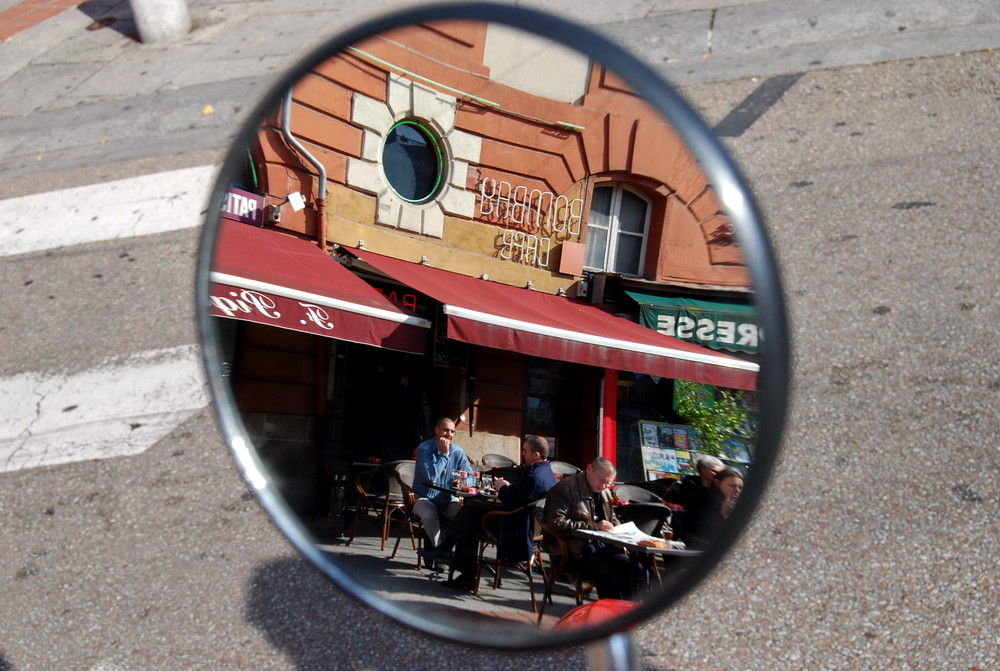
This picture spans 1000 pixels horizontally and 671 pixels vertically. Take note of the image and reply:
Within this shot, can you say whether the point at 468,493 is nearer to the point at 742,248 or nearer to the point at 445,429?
the point at 445,429

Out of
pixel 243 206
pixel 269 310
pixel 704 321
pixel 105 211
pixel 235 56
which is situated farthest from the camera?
pixel 235 56

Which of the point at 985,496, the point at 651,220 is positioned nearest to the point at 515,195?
the point at 651,220

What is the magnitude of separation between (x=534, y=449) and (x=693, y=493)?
0.28 m

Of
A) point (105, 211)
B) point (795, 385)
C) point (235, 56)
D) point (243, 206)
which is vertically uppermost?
point (235, 56)

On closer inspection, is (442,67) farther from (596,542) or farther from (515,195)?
(596,542)

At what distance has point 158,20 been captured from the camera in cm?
1151

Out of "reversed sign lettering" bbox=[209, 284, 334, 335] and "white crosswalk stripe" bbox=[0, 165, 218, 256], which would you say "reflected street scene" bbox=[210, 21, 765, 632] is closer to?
"reversed sign lettering" bbox=[209, 284, 334, 335]

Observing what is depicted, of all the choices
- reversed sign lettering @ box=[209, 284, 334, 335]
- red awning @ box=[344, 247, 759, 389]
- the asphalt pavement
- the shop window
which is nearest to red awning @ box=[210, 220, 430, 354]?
reversed sign lettering @ box=[209, 284, 334, 335]

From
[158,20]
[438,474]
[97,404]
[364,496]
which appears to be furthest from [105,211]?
[438,474]

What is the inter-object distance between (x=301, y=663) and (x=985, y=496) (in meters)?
3.80

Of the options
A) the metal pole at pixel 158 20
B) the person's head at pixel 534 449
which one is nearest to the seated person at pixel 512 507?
the person's head at pixel 534 449

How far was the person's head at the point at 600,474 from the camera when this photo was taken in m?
1.23

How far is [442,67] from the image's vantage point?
1.47 metres

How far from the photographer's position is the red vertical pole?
125 cm
